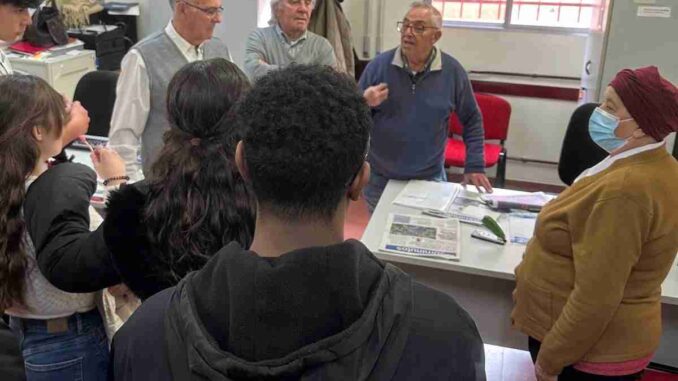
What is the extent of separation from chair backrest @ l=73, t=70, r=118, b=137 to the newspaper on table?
6.00 ft

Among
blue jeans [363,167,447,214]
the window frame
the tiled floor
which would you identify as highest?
the window frame

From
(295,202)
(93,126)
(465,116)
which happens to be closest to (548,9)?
(465,116)

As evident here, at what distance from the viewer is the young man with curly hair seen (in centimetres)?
74

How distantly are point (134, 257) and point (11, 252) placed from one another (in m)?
0.35

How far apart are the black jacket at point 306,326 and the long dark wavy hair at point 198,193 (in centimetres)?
43

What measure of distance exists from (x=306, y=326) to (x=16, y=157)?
37.6 inches

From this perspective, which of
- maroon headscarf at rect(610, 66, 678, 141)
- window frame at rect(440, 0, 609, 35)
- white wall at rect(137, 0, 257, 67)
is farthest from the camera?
window frame at rect(440, 0, 609, 35)

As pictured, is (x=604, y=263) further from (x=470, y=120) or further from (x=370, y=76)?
(x=370, y=76)

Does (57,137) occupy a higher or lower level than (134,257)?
higher

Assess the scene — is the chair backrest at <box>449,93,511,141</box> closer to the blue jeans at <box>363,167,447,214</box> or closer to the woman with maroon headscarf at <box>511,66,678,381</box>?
the blue jeans at <box>363,167,447,214</box>

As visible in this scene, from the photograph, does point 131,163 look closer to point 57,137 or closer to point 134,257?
point 57,137

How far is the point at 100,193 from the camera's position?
2510 millimetres

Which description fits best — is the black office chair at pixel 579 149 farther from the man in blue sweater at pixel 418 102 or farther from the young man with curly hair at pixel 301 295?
the young man with curly hair at pixel 301 295

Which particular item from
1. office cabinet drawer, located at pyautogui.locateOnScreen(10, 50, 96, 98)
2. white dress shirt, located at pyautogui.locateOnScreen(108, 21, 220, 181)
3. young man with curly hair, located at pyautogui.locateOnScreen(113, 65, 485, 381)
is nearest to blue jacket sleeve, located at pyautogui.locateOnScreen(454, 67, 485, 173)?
white dress shirt, located at pyautogui.locateOnScreen(108, 21, 220, 181)
